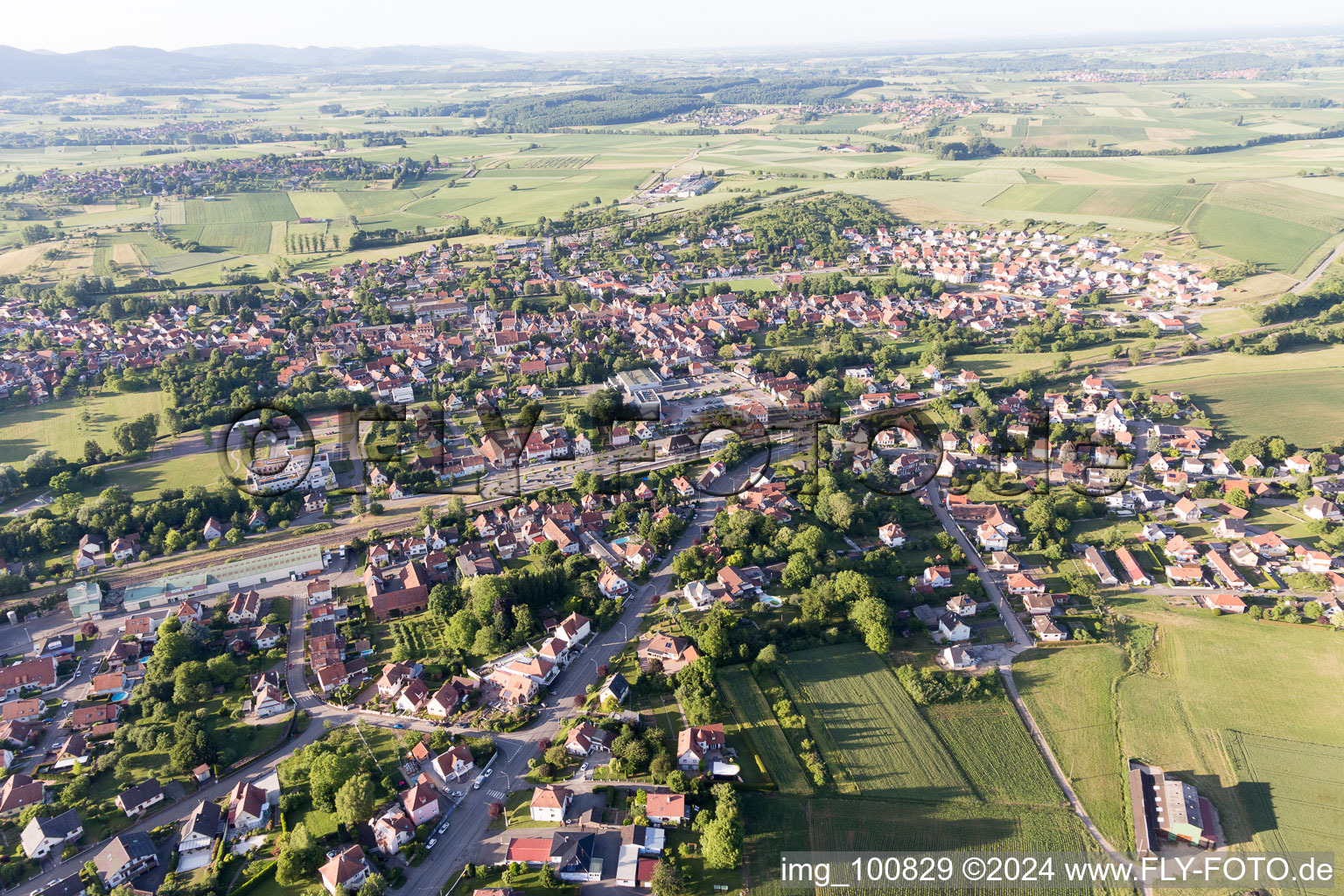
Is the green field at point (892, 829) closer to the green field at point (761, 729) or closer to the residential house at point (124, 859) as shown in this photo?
the green field at point (761, 729)

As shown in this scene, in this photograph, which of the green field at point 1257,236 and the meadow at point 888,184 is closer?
the green field at point 1257,236

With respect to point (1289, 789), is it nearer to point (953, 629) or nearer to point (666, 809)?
point (953, 629)

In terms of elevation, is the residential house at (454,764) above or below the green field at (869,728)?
above

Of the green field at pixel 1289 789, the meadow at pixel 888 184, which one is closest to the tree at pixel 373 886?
the green field at pixel 1289 789

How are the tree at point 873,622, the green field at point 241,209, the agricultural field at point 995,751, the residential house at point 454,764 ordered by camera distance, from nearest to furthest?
the agricultural field at point 995,751, the residential house at point 454,764, the tree at point 873,622, the green field at point 241,209

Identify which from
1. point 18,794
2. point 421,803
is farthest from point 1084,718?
point 18,794

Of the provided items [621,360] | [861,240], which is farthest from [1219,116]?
[621,360]
